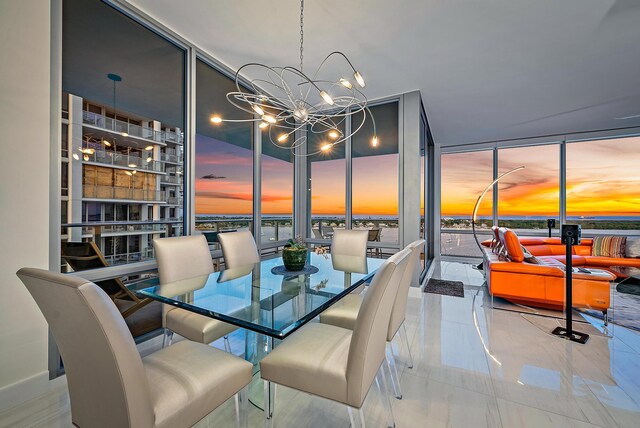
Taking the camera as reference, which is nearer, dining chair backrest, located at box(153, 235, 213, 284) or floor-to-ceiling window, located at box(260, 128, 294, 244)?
dining chair backrest, located at box(153, 235, 213, 284)

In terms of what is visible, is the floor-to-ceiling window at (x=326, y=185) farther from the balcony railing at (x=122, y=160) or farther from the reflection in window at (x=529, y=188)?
the reflection in window at (x=529, y=188)

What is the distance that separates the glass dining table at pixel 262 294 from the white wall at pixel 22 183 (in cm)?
65

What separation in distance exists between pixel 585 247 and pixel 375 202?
14.0 ft

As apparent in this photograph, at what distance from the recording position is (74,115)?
1982mm

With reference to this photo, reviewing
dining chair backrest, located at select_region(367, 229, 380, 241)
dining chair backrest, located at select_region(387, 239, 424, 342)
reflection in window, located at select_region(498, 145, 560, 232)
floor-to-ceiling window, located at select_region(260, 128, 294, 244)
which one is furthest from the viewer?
reflection in window, located at select_region(498, 145, 560, 232)

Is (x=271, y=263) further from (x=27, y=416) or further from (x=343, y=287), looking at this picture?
(x=27, y=416)

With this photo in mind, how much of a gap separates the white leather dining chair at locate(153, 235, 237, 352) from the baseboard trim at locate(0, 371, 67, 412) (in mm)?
683

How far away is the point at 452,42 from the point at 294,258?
274 cm

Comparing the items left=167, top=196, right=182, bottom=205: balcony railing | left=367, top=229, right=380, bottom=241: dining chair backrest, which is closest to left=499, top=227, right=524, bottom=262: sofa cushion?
left=367, top=229, right=380, bottom=241: dining chair backrest

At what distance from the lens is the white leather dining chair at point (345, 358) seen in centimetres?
110

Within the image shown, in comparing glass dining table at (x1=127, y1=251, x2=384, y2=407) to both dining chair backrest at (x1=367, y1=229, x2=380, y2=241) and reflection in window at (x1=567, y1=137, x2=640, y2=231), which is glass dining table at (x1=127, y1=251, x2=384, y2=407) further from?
reflection in window at (x1=567, y1=137, x2=640, y2=231)

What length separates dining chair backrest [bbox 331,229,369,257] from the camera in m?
2.98

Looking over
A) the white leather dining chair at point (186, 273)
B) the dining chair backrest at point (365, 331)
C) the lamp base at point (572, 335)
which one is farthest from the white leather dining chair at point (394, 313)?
the lamp base at point (572, 335)

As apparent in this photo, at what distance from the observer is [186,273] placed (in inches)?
84.0
